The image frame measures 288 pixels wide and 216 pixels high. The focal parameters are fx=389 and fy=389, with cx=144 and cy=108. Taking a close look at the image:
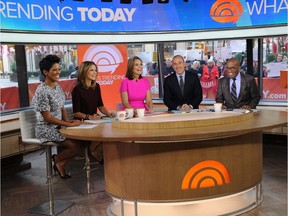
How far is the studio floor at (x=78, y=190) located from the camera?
12.8ft

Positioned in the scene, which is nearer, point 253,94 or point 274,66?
point 253,94

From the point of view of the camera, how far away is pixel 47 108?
3.82 metres

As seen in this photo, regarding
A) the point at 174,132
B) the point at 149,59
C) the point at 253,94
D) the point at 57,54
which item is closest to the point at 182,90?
the point at 253,94

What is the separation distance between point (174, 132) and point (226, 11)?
3809mm

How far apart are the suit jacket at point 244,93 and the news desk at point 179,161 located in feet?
3.51

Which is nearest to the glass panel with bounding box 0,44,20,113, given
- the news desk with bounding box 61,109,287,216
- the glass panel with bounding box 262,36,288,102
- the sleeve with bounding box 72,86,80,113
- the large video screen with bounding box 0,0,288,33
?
the large video screen with bounding box 0,0,288,33

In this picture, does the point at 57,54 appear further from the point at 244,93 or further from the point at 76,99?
the point at 244,93

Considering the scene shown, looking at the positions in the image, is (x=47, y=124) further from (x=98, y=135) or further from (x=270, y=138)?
(x=270, y=138)

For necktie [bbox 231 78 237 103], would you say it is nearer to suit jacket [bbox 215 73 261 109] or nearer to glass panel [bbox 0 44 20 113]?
suit jacket [bbox 215 73 261 109]

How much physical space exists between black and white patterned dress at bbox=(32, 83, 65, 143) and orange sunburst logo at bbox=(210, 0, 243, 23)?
3.24 metres

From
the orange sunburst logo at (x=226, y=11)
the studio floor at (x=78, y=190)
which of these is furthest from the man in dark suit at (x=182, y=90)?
the orange sunburst logo at (x=226, y=11)

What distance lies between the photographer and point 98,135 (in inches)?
118

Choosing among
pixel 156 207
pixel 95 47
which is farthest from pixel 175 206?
pixel 95 47

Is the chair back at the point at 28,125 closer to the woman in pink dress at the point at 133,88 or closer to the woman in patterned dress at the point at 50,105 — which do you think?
the woman in patterned dress at the point at 50,105
